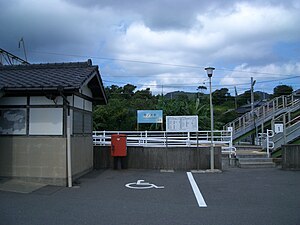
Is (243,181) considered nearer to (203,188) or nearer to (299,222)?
(203,188)

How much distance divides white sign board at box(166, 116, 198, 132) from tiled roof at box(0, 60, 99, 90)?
434 centimetres

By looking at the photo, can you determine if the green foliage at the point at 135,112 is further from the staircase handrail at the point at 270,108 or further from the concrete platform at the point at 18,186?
the concrete platform at the point at 18,186

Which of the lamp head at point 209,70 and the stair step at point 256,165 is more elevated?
the lamp head at point 209,70

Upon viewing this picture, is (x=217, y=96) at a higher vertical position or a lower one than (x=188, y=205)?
higher

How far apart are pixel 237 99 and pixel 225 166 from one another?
6327 cm

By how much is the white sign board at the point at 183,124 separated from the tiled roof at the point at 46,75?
4336mm

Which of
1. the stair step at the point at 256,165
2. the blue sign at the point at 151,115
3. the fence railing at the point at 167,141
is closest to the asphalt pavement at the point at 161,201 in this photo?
the stair step at the point at 256,165

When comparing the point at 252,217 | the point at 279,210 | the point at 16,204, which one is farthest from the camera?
the point at 16,204

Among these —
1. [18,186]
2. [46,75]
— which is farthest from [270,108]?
[18,186]

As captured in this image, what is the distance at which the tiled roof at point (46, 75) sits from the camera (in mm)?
9727

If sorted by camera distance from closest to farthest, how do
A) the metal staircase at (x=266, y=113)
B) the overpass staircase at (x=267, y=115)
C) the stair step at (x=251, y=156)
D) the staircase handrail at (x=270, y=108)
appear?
the stair step at (x=251, y=156) → the overpass staircase at (x=267, y=115) → the metal staircase at (x=266, y=113) → the staircase handrail at (x=270, y=108)

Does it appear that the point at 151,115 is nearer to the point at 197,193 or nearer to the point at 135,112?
the point at 135,112

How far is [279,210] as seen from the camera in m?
6.67

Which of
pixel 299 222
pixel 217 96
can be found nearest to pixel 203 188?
pixel 299 222
